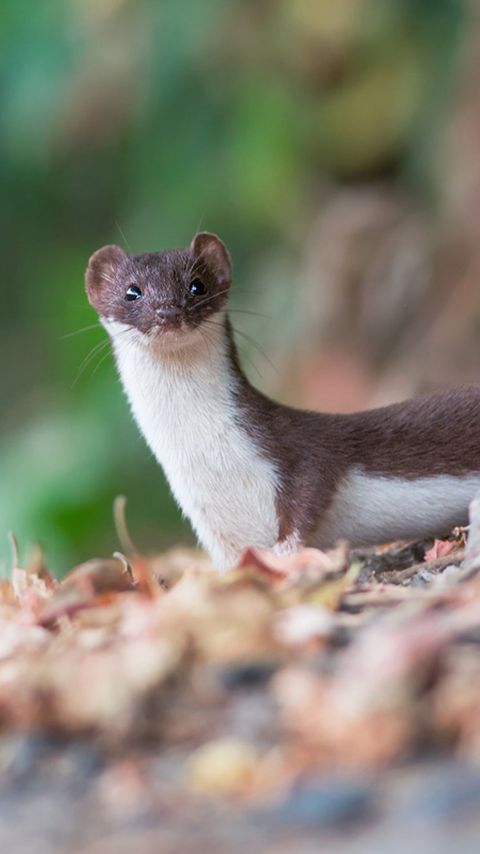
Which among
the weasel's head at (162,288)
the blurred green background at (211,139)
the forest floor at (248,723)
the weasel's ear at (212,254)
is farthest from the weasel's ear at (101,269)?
the blurred green background at (211,139)

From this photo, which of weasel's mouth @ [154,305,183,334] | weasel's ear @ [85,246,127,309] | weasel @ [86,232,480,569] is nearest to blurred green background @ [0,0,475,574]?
weasel's ear @ [85,246,127,309]

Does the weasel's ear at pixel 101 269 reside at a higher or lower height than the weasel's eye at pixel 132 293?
higher

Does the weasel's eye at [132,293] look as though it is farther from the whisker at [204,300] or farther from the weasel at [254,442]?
the whisker at [204,300]

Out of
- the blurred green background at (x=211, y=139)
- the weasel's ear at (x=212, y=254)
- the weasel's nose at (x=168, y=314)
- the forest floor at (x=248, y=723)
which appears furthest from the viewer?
the blurred green background at (x=211, y=139)

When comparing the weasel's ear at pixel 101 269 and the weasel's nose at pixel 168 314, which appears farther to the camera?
the weasel's ear at pixel 101 269

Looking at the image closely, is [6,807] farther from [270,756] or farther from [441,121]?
[441,121]

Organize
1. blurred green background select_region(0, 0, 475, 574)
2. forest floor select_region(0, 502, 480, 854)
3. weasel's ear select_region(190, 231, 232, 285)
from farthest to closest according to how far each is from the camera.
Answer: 1. blurred green background select_region(0, 0, 475, 574)
2. weasel's ear select_region(190, 231, 232, 285)
3. forest floor select_region(0, 502, 480, 854)

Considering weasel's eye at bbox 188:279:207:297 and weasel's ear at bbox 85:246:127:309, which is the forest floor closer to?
weasel's eye at bbox 188:279:207:297

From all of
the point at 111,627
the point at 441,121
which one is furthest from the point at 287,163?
the point at 111,627
